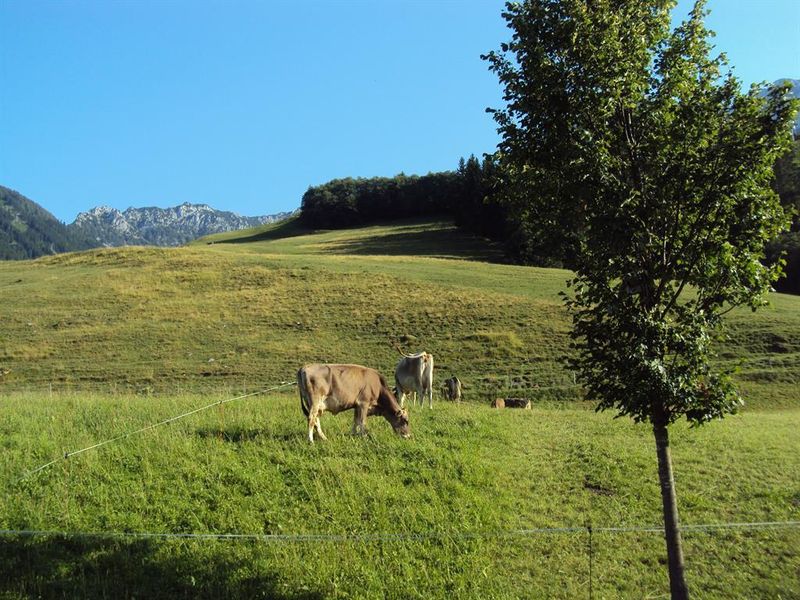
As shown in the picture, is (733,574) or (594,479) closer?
(733,574)

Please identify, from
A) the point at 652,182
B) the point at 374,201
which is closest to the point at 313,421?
the point at 652,182

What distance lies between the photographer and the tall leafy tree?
7543mm

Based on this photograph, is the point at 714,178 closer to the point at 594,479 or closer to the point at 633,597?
the point at 633,597

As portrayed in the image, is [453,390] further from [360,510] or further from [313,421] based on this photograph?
[360,510]

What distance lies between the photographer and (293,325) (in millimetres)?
45062

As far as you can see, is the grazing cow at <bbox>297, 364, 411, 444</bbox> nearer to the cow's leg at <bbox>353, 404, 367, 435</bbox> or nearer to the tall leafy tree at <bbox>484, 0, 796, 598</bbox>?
the cow's leg at <bbox>353, 404, 367, 435</bbox>

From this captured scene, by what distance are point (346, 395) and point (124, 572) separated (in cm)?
649

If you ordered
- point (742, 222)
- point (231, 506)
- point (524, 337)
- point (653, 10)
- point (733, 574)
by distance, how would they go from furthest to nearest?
point (524, 337) < point (231, 506) < point (733, 574) < point (653, 10) < point (742, 222)

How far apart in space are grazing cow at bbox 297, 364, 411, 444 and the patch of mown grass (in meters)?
0.58

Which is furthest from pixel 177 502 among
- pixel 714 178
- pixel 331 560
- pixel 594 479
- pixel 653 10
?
pixel 653 10

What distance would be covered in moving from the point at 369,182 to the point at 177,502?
14047cm

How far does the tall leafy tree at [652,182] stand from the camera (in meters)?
7.54

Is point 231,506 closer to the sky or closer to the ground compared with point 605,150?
closer to the ground

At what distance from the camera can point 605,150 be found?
7.65 m
